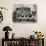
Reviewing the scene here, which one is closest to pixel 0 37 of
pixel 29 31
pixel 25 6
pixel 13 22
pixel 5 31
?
pixel 5 31

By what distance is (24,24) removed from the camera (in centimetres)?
404

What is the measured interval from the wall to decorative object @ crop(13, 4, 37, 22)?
10 centimetres

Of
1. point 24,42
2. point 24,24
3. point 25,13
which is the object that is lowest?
point 24,42

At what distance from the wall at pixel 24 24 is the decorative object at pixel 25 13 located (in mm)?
103

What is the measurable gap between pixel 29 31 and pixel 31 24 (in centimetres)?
19

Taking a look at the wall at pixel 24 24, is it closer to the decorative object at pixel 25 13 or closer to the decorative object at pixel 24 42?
the decorative object at pixel 25 13

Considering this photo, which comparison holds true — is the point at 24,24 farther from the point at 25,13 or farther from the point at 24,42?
the point at 24,42

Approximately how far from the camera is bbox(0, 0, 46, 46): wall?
13.2ft

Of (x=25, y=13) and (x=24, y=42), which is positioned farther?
(x=25, y=13)

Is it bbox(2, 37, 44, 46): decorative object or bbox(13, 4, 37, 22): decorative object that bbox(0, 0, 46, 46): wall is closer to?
bbox(13, 4, 37, 22): decorative object

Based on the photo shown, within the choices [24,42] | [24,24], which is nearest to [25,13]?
[24,24]

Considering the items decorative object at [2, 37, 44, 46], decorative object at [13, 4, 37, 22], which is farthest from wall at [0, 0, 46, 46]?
decorative object at [2, 37, 44, 46]

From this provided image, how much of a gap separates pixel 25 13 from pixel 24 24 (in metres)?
0.28

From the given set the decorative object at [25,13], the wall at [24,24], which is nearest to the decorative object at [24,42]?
the wall at [24,24]
